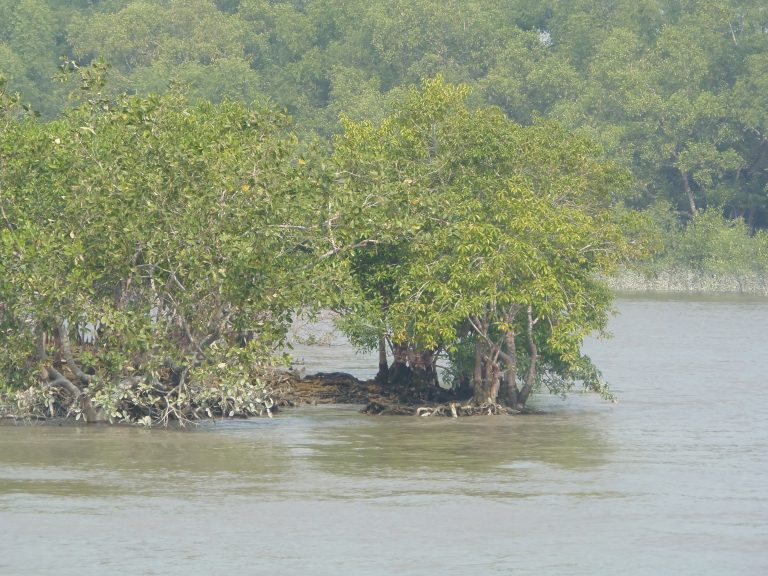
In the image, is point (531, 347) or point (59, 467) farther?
point (531, 347)

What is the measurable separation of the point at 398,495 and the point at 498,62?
7240cm

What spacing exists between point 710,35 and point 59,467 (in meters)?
66.0

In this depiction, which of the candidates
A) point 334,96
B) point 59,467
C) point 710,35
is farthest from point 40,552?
point 334,96

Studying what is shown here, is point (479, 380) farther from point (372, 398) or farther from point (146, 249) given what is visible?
point (146, 249)

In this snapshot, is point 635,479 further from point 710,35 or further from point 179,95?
point 710,35

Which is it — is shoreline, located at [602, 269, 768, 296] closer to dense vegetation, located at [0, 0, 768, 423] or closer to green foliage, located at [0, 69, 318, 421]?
dense vegetation, located at [0, 0, 768, 423]

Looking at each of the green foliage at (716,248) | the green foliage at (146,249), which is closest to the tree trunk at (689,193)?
the green foliage at (716,248)

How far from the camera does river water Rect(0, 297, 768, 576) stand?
57.0ft

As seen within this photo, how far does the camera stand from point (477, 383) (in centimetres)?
2808

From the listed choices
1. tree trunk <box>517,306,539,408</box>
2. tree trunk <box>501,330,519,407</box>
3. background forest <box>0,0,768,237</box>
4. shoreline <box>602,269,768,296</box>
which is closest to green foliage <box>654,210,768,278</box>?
shoreline <box>602,269,768,296</box>

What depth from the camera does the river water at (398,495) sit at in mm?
17359

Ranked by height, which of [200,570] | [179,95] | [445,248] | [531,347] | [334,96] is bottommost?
[200,570]

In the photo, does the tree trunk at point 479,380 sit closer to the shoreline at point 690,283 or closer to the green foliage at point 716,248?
the shoreline at point 690,283

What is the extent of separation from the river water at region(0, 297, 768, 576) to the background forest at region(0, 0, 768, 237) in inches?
1841
